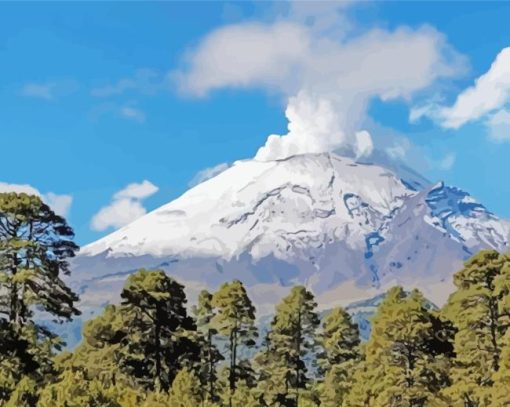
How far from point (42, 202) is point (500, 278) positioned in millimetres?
26871

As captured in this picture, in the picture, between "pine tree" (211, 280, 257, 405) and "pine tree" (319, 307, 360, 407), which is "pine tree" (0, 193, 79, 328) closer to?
"pine tree" (211, 280, 257, 405)

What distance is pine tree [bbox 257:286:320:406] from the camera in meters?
72.2

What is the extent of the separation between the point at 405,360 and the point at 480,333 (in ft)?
15.5

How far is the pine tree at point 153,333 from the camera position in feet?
167

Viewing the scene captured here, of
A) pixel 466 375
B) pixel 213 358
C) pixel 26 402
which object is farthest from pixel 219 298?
pixel 26 402

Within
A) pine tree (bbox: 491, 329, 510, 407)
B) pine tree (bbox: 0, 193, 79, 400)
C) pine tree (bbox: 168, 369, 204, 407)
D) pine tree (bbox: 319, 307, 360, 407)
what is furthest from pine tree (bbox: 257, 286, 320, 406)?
pine tree (bbox: 0, 193, 79, 400)

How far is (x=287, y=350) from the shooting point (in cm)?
7219

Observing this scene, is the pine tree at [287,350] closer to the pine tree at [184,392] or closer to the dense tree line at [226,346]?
the dense tree line at [226,346]

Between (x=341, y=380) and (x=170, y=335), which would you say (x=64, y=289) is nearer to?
(x=170, y=335)

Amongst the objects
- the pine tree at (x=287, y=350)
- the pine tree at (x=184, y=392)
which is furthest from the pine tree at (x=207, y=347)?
the pine tree at (x=184, y=392)

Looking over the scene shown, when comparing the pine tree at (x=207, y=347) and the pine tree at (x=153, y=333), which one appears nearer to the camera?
the pine tree at (x=153, y=333)

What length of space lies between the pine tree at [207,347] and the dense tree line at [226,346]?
0.14 m

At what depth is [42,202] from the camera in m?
41.2

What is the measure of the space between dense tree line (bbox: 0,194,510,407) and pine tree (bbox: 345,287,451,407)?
73mm
